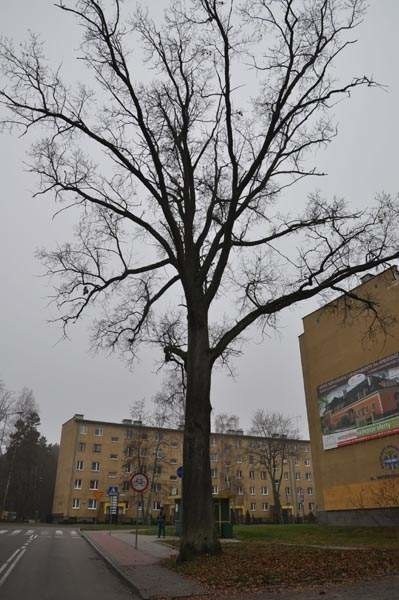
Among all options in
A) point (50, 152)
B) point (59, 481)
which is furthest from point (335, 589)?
point (59, 481)

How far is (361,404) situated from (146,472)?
42.7 meters

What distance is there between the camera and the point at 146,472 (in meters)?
64.7

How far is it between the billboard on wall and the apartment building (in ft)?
102

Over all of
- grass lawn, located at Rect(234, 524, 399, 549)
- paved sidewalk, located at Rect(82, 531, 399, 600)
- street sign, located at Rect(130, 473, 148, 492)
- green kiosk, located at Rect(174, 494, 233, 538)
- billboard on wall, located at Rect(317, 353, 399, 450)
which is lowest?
paved sidewalk, located at Rect(82, 531, 399, 600)

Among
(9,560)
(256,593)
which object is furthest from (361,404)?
(256,593)

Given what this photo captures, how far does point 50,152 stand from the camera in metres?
15.3

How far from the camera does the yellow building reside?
2581 cm

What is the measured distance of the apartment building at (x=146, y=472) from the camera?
64062mm

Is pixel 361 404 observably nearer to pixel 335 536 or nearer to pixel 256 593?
pixel 335 536

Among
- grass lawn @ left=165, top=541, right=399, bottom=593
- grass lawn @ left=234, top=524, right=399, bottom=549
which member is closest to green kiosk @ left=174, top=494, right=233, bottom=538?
grass lawn @ left=234, top=524, right=399, bottom=549

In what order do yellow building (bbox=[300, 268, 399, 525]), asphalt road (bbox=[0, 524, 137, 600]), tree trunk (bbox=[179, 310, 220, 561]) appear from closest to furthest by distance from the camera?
asphalt road (bbox=[0, 524, 137, 600]) → tree trunk (bbox=[179, 310, 220, 561]) → yellow building (bbox=[300, 268, 399, 525])

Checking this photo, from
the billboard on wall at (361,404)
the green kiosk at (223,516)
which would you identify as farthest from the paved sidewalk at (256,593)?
the billboard on wall at (361,404)

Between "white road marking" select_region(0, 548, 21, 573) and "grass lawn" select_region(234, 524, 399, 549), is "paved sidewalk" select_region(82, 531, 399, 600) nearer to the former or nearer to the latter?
"white road marking" select_region(0, 548, 21, 573)

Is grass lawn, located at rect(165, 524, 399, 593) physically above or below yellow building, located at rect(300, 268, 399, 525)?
below
